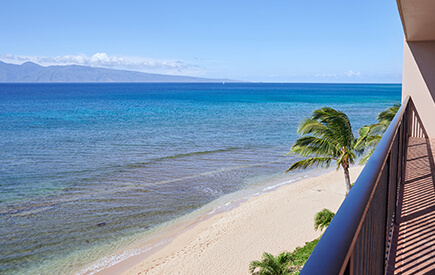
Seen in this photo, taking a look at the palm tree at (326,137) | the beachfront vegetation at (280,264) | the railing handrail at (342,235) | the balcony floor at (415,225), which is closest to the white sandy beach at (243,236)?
the beachfront vegetation at (280,264)

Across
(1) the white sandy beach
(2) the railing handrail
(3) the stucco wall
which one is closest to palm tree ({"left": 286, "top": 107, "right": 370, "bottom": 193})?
(1) the white sandy beach

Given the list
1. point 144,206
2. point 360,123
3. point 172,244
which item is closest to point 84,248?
point 172,244

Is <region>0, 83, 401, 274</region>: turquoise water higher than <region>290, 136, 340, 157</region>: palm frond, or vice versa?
<region>290, 136, 340, 157</region>: palm frond

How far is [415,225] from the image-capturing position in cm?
345

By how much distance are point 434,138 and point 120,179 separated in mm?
17853

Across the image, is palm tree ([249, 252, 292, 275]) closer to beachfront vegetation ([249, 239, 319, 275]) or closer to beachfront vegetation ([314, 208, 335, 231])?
beachfront vegetation ([249, 239, 319, 275])

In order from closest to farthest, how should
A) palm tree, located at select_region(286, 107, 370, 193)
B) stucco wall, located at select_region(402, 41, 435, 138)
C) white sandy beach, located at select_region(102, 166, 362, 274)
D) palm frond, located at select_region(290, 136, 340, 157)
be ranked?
stucco wall, located at select_region(402, 41, 435, 138)
white sandy beach, located at select_region(102, 166, 362, 274)
palm tree, located at select_region(286, 107, 370, 193)
palm frond, located at select_region(290, 136, 340, 157)

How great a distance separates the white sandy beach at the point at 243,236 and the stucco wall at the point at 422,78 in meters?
6.39

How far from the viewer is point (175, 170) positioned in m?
→ 24.5

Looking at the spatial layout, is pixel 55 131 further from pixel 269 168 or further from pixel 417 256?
pixel 417 256

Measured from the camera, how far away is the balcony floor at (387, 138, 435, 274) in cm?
275

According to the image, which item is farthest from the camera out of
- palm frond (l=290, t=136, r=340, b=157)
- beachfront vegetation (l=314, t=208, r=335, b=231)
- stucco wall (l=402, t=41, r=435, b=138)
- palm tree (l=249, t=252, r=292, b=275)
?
palm frond (l=290, t=136, r=340, b=157)

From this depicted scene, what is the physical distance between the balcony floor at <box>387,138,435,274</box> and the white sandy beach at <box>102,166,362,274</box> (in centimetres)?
739

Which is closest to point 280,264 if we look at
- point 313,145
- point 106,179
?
point 313,145
